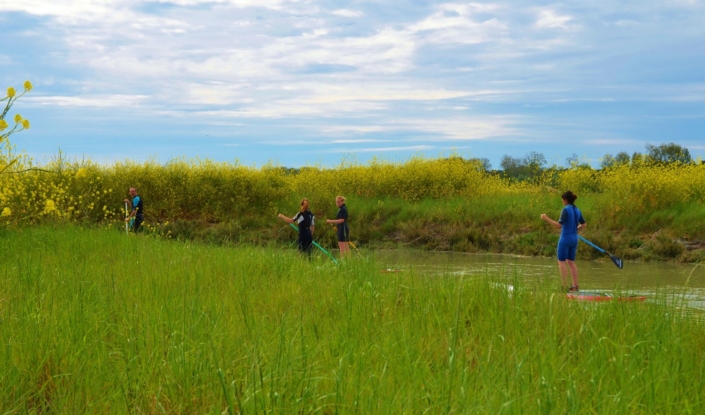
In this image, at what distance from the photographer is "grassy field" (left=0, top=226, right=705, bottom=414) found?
3881mm

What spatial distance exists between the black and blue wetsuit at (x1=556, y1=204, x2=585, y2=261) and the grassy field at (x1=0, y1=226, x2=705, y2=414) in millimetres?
5603

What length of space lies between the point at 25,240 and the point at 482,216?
57.3 feet

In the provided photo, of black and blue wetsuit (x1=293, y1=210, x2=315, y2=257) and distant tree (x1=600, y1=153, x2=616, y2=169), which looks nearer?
black and blue wetsuit (x1=293, y1=210, x2=315, y2=257)

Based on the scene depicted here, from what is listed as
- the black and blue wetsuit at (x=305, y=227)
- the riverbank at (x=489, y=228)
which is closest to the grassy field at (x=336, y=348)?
the black and blue wetsuit at (x=305, y=227)

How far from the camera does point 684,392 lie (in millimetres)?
4410

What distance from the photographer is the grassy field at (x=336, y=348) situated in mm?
3881

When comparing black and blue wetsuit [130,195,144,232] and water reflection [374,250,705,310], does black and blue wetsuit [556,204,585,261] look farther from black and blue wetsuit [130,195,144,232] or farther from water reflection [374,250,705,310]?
black and blue wetsuit [130,195,144,232]

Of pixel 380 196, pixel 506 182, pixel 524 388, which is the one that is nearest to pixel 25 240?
pixel 524 388

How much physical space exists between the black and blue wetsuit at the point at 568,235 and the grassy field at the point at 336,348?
5.60 m

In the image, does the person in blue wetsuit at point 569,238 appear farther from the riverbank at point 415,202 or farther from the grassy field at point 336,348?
the riverbank at point 415,202

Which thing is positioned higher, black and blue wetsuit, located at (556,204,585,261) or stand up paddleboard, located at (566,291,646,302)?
black and blue wetsuit, located at (556,204,585,261)

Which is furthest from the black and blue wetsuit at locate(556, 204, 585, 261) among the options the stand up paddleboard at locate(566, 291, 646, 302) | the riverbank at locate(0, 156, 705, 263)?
the riverbank at locate(0, 156, 705, 263)

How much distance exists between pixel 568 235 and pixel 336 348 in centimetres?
891

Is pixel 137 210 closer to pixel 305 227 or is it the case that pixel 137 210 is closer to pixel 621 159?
pixel 305 227
